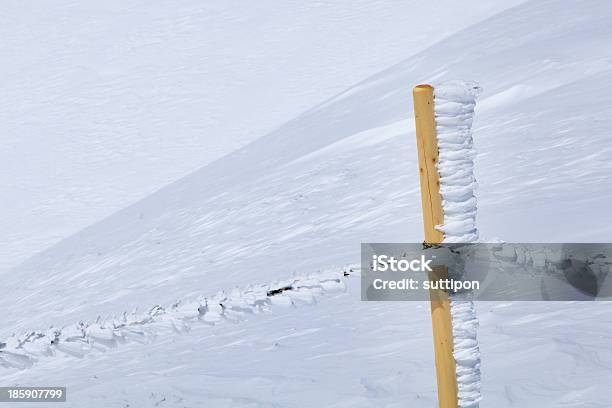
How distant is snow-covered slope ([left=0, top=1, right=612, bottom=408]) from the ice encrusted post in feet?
A: 2.16

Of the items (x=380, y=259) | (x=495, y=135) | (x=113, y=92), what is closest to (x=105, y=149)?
(x=113, y=92)

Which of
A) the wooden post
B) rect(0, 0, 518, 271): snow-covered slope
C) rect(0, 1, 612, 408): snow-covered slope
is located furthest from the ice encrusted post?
rect(0, 0, 518, 271): snow-covered slope

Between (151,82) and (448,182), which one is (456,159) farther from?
(151,82)

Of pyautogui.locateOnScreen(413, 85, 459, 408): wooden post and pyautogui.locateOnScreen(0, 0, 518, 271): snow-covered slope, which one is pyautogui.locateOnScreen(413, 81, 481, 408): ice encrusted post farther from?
pyautogui.locateOnScreen(0, 0, 518, 271): snow-covered slope

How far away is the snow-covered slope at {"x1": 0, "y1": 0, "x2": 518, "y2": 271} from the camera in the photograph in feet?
55.4

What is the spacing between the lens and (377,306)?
208 inches

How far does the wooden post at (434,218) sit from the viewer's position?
3107mm

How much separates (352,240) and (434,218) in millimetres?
3841

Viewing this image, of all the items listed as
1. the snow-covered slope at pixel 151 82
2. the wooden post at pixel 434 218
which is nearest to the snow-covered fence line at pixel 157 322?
the wooden post at pixel 434 218

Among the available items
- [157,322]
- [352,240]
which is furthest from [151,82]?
[157,322]

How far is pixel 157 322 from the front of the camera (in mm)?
5121

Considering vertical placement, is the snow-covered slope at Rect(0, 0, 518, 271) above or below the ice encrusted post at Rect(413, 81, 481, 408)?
above

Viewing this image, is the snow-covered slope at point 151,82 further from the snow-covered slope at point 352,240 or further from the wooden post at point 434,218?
the wooden post at point 434,218

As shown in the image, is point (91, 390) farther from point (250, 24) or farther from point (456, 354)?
point (250, 24)
